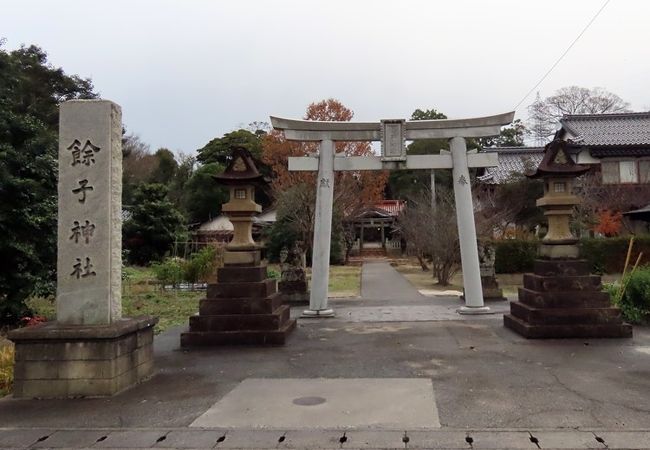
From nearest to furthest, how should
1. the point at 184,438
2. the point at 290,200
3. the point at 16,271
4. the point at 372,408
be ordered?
the point at 184,438 < the point at 372,408 < the point at 16,271 < the point at 290,200

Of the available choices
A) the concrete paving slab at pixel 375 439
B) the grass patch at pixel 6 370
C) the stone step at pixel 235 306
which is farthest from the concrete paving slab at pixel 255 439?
the stone step at pixel 235 306

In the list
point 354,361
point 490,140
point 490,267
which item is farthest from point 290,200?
point 490,140

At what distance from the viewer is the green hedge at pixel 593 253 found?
810 inches

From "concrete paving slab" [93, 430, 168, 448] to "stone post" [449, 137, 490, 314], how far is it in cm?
921

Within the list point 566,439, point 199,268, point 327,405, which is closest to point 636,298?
point 566,439

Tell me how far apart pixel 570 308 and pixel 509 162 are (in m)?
26.4

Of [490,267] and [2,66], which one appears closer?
[2,66]

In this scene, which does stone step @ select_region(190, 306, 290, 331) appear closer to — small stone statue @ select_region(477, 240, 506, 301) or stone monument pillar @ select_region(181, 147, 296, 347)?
stone monument pillar @ select_region(181, 147, 296, 347)

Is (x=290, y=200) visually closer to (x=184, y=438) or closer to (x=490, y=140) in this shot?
(x=184, y=438)

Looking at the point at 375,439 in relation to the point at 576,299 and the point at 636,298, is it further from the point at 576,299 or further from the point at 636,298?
the point at 636,298

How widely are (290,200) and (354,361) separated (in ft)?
69.3

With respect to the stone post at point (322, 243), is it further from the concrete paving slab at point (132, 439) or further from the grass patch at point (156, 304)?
the concrete paving slab at point (132, 439)

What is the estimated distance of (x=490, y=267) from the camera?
16.4 metres

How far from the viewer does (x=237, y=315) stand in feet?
29.8
